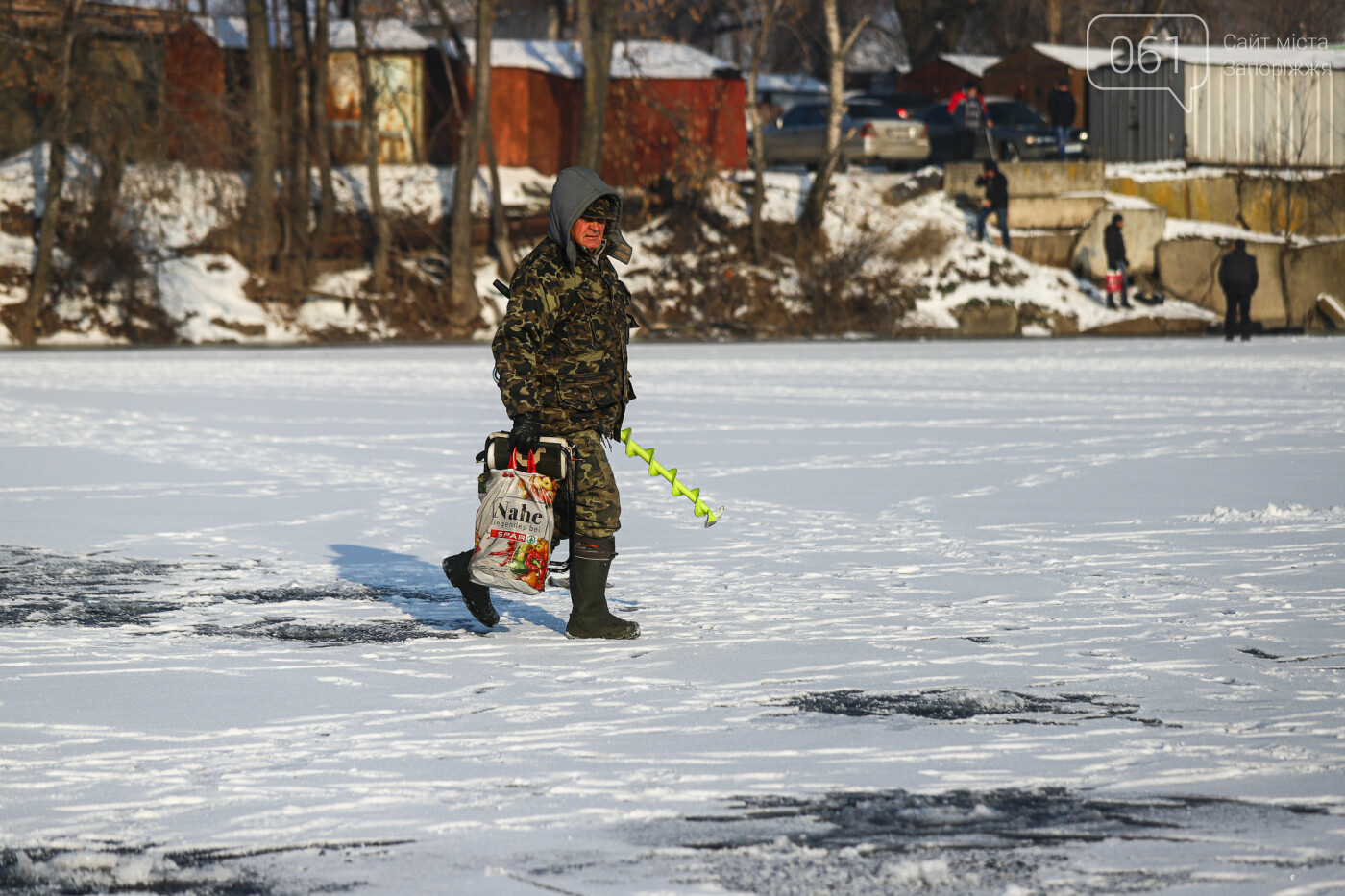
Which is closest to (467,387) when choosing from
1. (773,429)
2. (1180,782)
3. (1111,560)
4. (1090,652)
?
(773,429)

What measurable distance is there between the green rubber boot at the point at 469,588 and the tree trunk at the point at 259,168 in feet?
93.3

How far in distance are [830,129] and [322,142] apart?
37.1 feet

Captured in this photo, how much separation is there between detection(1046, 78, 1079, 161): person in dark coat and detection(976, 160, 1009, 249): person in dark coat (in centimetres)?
242

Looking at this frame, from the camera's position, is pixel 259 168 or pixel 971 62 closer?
pixel 259 168

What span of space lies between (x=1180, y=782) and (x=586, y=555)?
2494mm

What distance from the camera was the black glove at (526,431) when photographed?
18.9 ft

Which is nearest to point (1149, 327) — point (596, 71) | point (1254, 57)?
point (1254, 57)

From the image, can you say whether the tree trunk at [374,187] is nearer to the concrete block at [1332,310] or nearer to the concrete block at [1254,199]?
the concrete block at [1254,199]

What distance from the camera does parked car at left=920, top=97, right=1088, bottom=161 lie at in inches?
1570

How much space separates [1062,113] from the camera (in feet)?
131

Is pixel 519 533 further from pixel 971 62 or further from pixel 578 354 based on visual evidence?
pixel 971 62

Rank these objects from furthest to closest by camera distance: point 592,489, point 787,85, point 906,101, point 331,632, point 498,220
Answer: point 787,85 < point 906,101 < point 498,220 < point 331,632 < point 592,489

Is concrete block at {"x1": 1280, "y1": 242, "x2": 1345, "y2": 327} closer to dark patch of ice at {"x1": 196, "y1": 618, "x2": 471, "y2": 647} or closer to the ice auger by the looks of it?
the ice auger

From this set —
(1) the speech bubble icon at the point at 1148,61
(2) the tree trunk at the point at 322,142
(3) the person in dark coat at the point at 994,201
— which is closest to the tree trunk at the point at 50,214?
(2) the tree trunk at the point at 322,142
